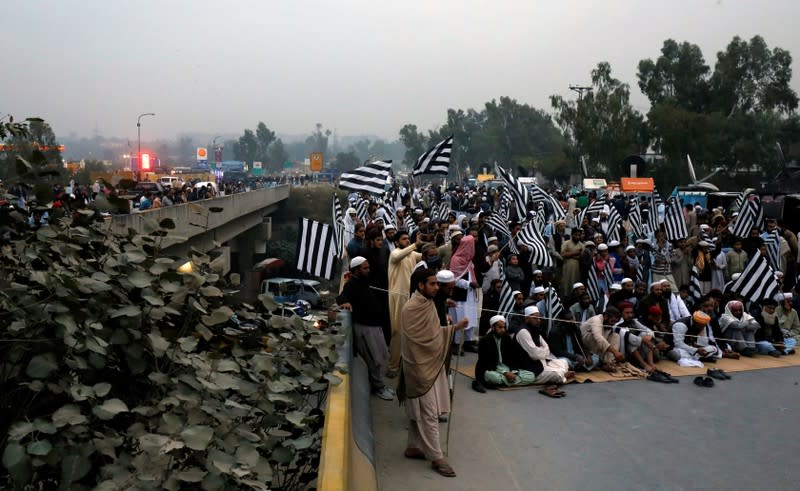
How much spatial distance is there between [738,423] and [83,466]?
6.66 metres

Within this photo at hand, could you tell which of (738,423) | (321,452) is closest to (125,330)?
(321,452)

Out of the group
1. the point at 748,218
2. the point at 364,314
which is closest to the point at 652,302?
the point at 364,314

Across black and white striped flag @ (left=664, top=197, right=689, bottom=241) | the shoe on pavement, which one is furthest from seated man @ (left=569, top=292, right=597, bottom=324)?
black and white striped flag @ (left=664, top=197, right=689, bottom=241)

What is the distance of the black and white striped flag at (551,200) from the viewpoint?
16.2 metres

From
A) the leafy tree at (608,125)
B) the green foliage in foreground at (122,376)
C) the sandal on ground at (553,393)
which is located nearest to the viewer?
the green foliage in foreground at (122,376)

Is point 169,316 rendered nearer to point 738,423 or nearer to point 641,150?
point 738,423

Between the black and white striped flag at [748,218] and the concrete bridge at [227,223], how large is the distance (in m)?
9.97

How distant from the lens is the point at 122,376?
3.80 meters

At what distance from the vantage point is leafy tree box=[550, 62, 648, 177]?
5556 centimetres

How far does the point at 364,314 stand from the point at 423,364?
142cm

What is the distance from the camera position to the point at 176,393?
358cm

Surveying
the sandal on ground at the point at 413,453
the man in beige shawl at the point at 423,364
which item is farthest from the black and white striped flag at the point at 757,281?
the sandal on ground at the point at 413,453

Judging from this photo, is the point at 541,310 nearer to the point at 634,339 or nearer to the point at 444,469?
the point at 634,339

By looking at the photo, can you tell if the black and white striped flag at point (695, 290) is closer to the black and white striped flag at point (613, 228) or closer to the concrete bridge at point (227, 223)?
the black and white striped flag at point (613, 228)
